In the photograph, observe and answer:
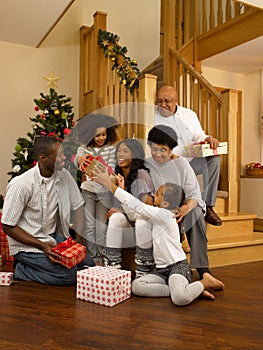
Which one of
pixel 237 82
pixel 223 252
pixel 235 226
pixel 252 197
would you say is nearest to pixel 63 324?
pixel 223 252

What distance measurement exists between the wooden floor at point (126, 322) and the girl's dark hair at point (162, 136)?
32.6 inches

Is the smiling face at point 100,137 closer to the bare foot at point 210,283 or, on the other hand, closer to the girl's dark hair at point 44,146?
the girl's dark hair at point 44,146

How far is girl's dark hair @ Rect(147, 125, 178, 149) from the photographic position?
1.93 m

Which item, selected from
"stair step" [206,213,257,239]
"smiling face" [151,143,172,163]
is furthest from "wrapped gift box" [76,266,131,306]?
"stair step" [206,213,257,239]

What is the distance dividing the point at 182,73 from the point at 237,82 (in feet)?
4.18

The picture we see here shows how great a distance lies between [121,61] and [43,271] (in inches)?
94.9

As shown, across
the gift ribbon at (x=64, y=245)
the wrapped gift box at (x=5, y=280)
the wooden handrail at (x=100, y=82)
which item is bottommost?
the wrapped gift box at (x=5, y=280)

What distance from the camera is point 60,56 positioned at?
519 centimetres

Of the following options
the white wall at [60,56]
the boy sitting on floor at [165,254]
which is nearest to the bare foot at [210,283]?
the boy sitting on floor at [165,254]

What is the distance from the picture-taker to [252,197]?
15.0ft

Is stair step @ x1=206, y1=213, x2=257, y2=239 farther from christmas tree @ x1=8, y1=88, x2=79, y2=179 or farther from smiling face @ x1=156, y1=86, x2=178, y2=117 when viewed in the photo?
christmas tree @ x1=8, y1=88, x2=79, y2=179

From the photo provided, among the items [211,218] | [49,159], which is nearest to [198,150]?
[211,218]

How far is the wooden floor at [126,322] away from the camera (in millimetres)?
1658

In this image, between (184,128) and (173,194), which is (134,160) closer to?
(173,194)
